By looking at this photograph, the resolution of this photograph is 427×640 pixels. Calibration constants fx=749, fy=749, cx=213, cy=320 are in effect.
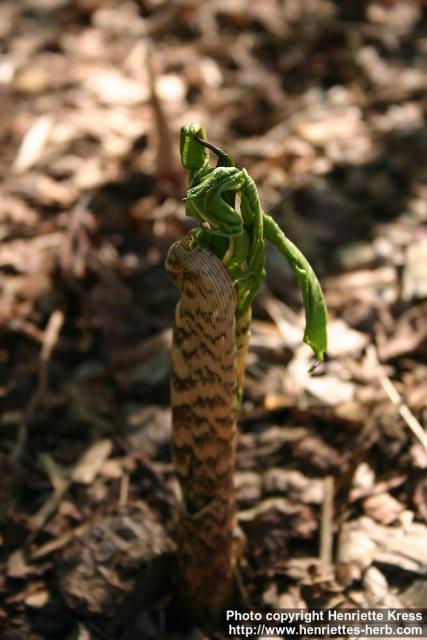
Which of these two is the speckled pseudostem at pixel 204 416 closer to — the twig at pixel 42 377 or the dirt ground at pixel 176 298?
the dirt ground at pixel 176 298

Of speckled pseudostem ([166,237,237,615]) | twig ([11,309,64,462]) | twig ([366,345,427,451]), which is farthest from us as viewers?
twig ([11,309,64,462])

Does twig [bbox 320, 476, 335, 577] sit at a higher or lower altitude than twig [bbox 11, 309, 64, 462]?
lower

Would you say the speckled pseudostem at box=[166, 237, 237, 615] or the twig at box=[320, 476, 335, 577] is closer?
the speckled pseudostem at box=[166, 237, 237, 615]

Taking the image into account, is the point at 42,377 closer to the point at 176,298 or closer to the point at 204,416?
the point at 176,298

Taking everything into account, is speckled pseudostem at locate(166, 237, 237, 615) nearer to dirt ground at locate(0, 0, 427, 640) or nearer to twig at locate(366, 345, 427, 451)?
dirt ground at locate(0, 0, 427, 640)

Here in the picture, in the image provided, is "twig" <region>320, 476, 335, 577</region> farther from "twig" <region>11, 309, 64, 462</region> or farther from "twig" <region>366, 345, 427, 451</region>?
"twig" <region>11, 309, 64, 462</region>

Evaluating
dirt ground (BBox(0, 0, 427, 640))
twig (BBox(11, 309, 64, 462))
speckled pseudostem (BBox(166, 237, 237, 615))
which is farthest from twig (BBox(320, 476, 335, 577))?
twig (BBox(11, 309, 64, 462))

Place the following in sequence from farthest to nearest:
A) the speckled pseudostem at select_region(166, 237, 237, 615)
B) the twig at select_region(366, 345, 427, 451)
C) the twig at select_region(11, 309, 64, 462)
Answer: the twig at select_region(11, 309, 64, 462) → the twig at select_region(366, 345, 427, 451) → the speckled pseudostem at select_region(166, 237, 237, 615)

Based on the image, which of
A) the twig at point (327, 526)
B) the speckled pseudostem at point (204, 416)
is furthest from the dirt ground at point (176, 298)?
the speckled pseudostem at point (204, 416)
